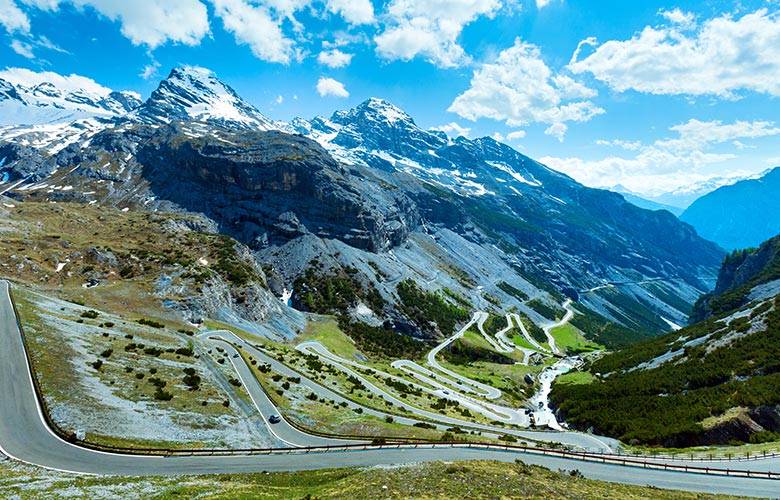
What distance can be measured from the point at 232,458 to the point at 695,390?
64032 mm

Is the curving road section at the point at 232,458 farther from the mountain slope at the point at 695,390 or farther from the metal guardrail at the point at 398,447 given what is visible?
the mountain slope at the point at 695,390

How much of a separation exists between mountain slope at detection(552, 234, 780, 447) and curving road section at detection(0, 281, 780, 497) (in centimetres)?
1611

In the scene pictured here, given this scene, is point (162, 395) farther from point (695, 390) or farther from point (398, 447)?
point (695, 390)

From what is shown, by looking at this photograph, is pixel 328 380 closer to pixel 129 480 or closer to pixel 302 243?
pixel 129 480

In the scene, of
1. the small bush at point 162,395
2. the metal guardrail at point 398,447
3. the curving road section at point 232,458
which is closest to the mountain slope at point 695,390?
the metal guardrail at point 398,447

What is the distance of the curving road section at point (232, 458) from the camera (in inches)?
1275

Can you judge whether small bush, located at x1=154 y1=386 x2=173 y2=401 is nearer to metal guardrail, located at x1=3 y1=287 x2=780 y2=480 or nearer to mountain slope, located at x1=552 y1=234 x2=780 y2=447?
metal guardrail, located at x1=3 y1=287 x2=780 y2=480

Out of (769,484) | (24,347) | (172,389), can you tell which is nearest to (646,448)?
(769,484)

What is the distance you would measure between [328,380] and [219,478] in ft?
142

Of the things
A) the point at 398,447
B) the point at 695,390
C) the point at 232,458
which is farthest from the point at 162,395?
the point at 695,390

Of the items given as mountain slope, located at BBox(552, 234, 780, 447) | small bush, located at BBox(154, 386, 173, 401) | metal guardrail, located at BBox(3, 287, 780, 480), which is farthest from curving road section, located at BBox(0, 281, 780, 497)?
mountain slope, located at BBox(552, 234, 780, 447)

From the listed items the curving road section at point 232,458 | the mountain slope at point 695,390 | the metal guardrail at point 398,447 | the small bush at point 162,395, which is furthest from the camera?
the mountain slope at point 695,390

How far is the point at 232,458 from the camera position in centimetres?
3828

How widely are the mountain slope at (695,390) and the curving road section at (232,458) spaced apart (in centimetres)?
1611
